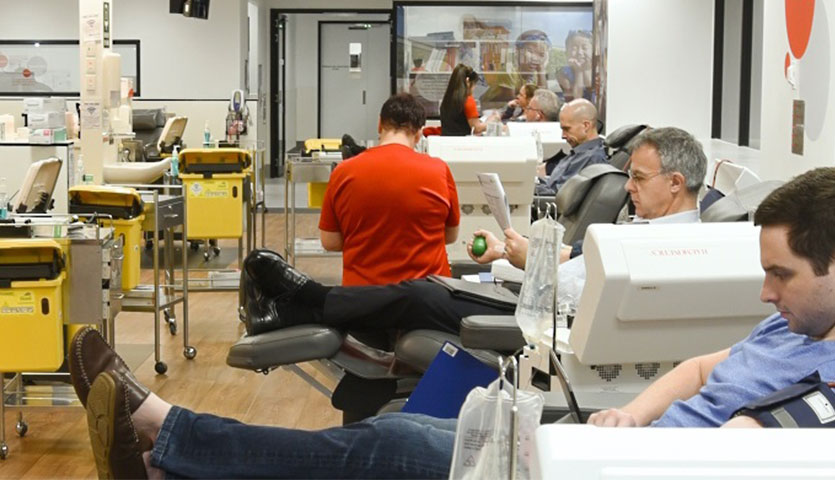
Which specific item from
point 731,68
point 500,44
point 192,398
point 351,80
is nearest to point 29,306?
point 192,398

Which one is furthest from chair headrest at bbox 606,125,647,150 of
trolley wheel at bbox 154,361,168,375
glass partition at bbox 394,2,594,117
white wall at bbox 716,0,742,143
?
glass partition at bbox 394,2,594,117

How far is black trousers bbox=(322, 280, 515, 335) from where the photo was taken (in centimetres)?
414

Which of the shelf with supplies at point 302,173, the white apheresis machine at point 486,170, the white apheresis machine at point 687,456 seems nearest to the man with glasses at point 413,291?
the white apheresis machine at point 486,170

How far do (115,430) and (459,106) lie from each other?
9037 millimetres

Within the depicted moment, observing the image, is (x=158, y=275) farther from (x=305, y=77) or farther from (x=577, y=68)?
(x=305, y=77)

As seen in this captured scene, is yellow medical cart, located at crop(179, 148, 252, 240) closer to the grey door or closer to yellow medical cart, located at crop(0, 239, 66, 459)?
yellow medical cart, located at crop(0, 239, 66, 459)

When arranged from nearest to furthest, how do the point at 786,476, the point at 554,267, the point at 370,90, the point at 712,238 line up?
the point at 786,476, the point at 712,238, the point at 554,267, the point at 370,90

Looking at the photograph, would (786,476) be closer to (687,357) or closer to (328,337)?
(687,357)

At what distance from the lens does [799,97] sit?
191 inches

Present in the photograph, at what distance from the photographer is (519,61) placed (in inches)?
529

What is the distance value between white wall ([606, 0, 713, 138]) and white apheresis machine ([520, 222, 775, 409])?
6933 mm

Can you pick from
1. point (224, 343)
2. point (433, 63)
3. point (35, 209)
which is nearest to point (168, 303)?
point (224, 343)

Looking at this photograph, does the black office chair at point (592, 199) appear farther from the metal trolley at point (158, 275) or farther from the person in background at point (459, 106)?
the person in background at point (459, 106)

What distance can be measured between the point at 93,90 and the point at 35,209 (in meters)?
2.14
